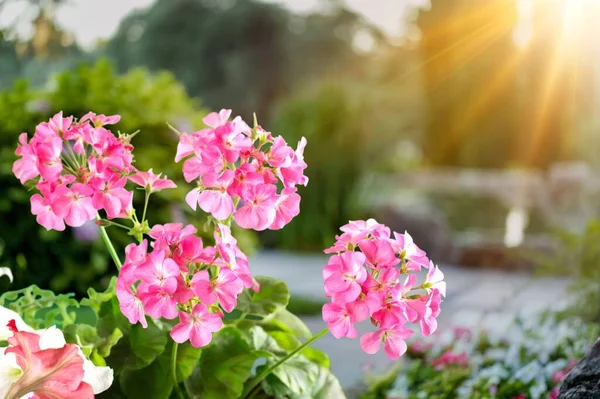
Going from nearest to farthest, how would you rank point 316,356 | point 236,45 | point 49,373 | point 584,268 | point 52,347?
point 49,373
point 52,347
point 316,356
point 584,268
point 236,45

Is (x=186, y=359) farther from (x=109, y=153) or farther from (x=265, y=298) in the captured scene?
(x=109, y=153)

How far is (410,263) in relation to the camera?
1.19m

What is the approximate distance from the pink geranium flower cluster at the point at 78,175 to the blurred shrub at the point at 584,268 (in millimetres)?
2376

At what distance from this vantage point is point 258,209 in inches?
45.8

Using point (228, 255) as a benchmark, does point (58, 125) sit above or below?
above

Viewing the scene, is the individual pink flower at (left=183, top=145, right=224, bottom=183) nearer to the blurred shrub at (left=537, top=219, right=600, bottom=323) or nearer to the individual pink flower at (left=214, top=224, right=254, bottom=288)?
the individual pink flower at (left=214, top=224, right=254, bottom=288)

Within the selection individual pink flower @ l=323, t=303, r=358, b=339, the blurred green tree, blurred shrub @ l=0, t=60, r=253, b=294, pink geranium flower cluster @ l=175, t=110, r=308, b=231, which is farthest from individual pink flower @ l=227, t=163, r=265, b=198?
the blurred green tree

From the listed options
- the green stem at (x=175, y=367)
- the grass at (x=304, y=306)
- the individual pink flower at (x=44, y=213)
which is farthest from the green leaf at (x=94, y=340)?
the grass at (x=304, y=306)

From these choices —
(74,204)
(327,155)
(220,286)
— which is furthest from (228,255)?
(327,155)

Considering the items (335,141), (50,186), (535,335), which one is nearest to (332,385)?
(50,186)

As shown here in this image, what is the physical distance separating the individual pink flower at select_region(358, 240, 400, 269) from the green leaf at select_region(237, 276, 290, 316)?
33cm

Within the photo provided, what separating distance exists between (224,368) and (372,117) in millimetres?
6195

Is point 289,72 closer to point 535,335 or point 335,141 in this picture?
point 335,141

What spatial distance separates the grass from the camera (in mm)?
4219
